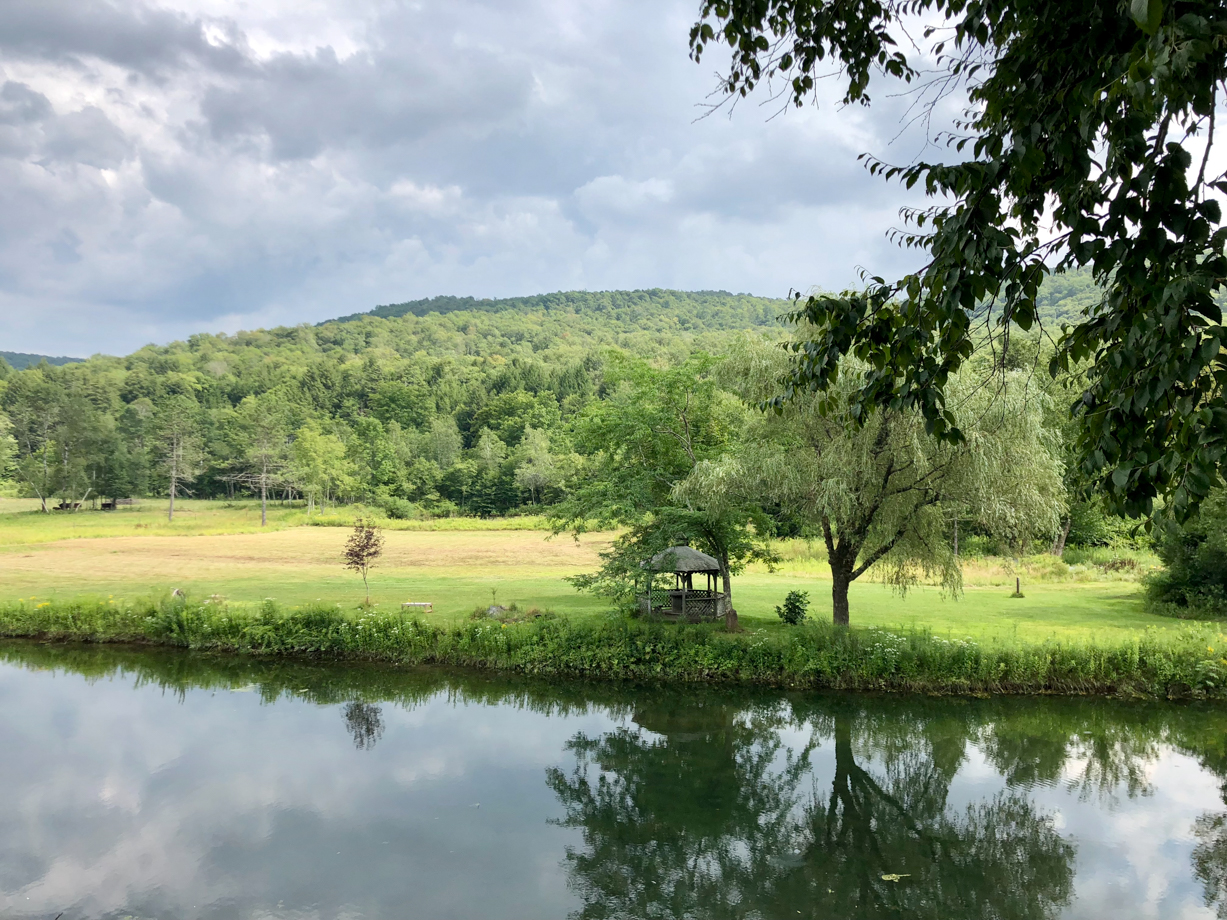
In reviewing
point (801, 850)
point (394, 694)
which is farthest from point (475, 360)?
point (801, 850)

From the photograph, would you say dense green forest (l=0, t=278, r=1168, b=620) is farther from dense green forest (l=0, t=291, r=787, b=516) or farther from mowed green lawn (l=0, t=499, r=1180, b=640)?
mowed green lawn (l=0, t=499, r=1180, b=640)

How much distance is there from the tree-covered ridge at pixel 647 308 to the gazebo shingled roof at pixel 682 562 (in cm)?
9998

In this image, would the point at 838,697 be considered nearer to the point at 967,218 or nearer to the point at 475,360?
the point at 967,218

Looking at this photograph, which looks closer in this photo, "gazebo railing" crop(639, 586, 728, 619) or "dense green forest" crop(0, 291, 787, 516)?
"gazebo railing" crop(639, 586, 728, 619)

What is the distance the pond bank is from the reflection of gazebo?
1.46 metres

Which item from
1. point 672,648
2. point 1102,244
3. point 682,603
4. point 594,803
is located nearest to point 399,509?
point 682,603

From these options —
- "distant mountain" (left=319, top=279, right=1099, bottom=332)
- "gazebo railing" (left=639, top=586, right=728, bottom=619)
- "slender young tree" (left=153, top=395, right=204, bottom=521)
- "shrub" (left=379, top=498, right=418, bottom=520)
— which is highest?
"distant mountain" (left=319, top=279, right=1099, bottom=332)

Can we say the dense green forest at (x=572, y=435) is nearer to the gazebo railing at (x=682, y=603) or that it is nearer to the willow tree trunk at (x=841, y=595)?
the willow tree trunk at (x=841, y=595)

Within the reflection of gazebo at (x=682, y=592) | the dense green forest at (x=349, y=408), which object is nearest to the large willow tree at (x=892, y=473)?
the reflection of gazebo at (x=682, y=592)

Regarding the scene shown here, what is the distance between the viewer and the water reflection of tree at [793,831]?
8836 mm

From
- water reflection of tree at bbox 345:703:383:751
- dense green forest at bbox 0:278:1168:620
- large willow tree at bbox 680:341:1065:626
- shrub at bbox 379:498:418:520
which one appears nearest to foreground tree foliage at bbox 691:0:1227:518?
dense green forest at bbox 0:278:1168:620

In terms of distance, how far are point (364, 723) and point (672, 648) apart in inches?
282

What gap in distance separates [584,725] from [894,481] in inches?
345

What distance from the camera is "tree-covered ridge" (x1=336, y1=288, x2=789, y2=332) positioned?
133125mm
